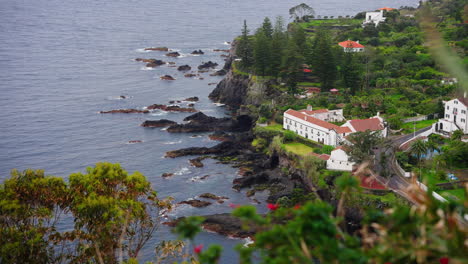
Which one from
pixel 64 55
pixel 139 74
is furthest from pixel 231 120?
pixel 64 55

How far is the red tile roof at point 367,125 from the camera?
5154 centimetres

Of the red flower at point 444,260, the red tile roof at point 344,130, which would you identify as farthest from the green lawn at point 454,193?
the red flower at point 444,260

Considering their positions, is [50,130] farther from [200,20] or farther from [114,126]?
[200,20]

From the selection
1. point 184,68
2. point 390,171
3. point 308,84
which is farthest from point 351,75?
point 184,68

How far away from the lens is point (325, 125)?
53.4 metres

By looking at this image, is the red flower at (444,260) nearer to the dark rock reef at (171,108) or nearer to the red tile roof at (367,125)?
the red tile roof at (367,125)

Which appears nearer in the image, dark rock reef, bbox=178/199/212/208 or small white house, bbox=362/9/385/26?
dark rock reef, bbox=178/199/212/208

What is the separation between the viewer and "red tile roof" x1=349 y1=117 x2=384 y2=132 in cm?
5154

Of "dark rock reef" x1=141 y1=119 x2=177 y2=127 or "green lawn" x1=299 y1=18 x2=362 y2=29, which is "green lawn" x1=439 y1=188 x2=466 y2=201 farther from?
"green lawn" x1=299 y1=18 x2=362 y2=29

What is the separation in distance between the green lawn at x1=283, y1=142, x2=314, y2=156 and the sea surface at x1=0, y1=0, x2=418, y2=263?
6171 mm

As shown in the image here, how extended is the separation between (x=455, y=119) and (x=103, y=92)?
55.3 m

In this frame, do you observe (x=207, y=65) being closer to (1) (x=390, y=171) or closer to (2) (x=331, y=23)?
(2) (x=331, y=23)

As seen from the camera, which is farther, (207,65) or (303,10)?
(303,10)

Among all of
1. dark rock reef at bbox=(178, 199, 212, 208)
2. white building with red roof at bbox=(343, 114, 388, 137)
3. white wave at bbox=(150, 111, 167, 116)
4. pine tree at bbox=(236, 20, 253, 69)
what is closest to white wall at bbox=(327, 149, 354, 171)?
white building with red roof at bbox=(343, 114, 388, 137)
